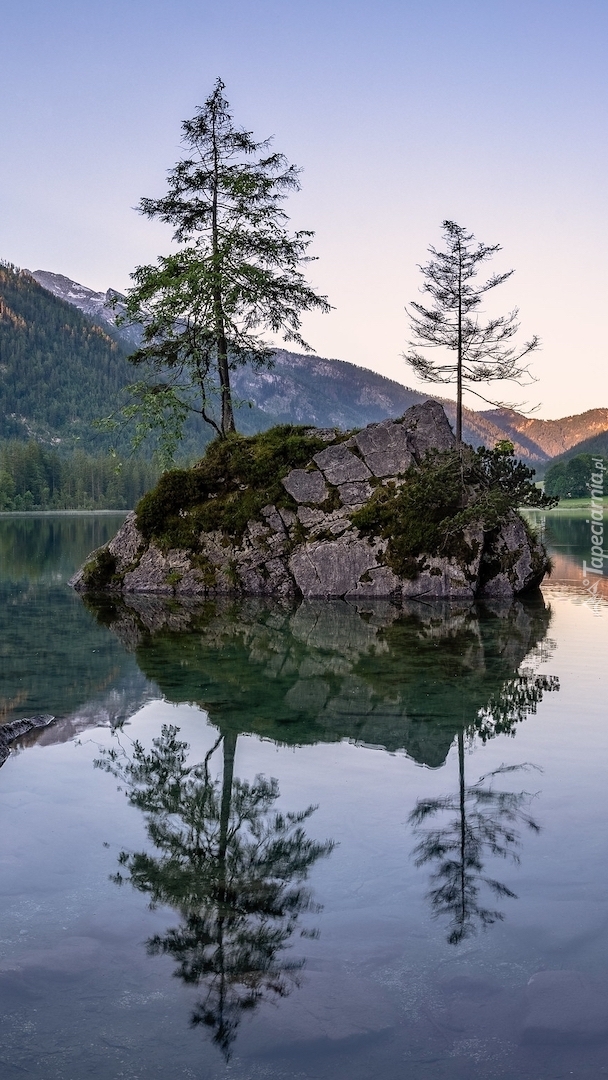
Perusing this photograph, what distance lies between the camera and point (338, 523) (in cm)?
2736

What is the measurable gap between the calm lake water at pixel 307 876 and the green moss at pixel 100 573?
48.8 ft

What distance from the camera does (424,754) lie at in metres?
9.89

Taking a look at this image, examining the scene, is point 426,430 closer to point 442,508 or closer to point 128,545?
point 442,508

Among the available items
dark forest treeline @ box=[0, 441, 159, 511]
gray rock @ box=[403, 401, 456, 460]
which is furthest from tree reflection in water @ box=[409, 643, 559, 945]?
dark forest treeline @ box=[0, 441, 159, 511]

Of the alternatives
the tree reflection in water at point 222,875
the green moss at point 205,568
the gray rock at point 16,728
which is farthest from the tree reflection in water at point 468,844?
the green moss at point 205,568

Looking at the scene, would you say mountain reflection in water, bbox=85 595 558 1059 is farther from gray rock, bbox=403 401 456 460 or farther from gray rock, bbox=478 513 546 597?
gray rock, bbox=403 401 456 460

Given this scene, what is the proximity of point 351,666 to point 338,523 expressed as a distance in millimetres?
12426

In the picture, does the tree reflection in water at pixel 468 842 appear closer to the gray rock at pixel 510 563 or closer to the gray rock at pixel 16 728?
the gray rock at pixel 16 728

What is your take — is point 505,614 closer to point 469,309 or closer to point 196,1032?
point 469,309

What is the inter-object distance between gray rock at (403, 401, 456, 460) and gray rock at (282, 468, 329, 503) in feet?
11.0

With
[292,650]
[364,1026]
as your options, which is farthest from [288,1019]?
[292,650]

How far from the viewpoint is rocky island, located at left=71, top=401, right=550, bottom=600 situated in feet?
86.7

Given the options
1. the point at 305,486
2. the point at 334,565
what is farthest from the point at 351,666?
the point at 305,486

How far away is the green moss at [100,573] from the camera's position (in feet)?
95.9
